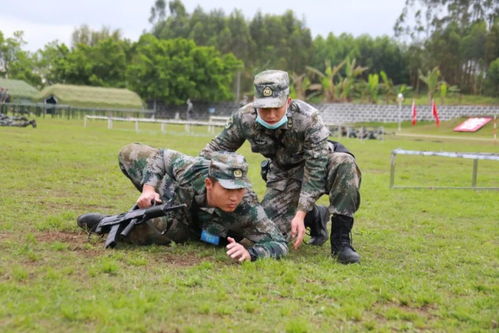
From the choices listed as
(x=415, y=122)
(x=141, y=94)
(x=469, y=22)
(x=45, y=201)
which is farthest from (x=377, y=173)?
(x=469, y=22)

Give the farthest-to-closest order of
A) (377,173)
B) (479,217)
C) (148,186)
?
(377,173), (479,217), (148,186)

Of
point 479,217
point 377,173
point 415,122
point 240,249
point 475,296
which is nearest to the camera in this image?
point 475,296

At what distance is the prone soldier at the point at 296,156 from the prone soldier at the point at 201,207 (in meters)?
0.32

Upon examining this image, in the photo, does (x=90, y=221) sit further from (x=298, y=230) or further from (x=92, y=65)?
(x=92, y=65)

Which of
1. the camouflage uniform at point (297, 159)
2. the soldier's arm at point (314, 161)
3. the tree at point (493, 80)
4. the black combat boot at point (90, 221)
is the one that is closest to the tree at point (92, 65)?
the tree at point (493, 80)

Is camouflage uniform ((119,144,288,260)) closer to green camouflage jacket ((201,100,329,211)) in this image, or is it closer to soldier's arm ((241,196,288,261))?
soldier's arm ((241,196,288,261))

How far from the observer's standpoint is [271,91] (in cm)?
517

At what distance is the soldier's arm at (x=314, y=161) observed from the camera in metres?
5.45

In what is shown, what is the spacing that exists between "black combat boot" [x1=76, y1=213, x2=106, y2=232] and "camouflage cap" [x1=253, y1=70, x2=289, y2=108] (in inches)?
79.3

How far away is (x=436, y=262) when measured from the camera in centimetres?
546

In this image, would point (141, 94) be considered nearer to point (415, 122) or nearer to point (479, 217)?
point (415, 122)

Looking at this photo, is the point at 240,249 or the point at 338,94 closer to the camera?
the point at 240,249

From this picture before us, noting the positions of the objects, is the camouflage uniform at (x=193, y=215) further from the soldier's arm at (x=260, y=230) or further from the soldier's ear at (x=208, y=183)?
the soldier's ear at (x=208, y=183)

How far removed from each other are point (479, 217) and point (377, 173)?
6044mm
